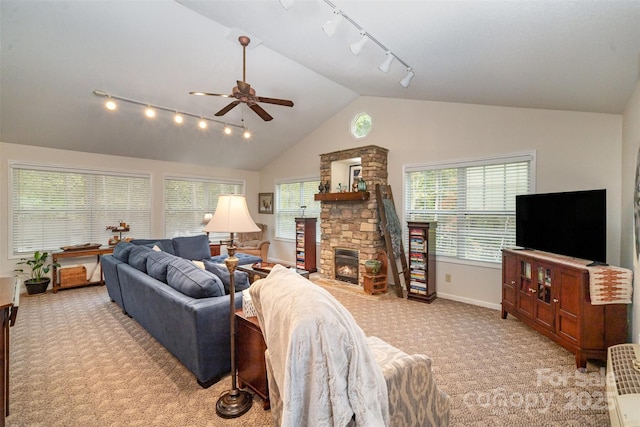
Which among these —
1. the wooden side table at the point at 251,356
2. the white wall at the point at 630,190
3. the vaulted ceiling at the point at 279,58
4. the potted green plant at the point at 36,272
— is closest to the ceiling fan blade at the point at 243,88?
the vaulted ceiling at the point at 279,58

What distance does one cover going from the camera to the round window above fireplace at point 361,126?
17.2 ft

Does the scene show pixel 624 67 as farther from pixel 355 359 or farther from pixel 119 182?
pixel 119 182

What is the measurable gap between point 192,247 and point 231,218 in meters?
3.59

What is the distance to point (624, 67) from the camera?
207 cm

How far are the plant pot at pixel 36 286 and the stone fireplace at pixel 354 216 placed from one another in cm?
467

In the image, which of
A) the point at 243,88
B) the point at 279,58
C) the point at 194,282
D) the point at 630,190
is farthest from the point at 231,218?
the point at 630,190

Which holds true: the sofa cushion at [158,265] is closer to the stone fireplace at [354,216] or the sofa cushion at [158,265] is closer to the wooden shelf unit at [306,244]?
the stone fireplace at [354,216]

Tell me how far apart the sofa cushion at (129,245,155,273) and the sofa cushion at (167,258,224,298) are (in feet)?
2.67

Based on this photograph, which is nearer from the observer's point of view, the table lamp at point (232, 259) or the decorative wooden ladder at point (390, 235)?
the table lamp at point (232, 259)

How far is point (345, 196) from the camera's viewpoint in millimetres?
4988

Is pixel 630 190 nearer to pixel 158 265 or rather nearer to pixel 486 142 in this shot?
pixel 486 142

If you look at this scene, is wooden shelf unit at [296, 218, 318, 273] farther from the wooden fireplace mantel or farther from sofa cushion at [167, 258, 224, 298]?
sofa cushion at [167, 258, 224, 298]

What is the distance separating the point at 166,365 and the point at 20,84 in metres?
3.97

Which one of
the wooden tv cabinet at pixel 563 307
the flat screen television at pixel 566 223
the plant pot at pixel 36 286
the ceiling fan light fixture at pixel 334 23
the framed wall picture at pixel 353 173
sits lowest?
the plant pot at pixel 36 286
